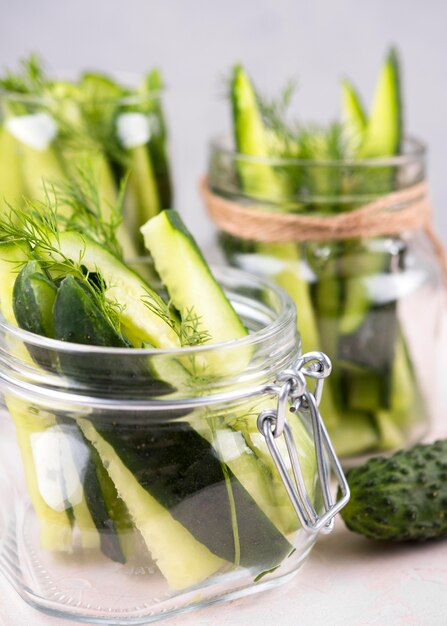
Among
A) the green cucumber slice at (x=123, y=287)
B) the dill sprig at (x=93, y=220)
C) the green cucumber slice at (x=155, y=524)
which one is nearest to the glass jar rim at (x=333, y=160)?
the dill sprig at (x=93, y=220)

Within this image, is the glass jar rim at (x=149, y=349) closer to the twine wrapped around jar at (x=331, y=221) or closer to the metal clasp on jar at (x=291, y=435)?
the metal clasp on jar at (x=291, y=435)

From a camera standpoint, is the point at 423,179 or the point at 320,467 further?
the point at 423,179

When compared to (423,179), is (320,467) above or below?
below

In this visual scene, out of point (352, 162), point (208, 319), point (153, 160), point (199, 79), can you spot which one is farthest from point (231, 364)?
point (199, 79)

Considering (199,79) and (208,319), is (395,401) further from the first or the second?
(199,79)

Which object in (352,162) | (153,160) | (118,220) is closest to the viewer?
(118,220)

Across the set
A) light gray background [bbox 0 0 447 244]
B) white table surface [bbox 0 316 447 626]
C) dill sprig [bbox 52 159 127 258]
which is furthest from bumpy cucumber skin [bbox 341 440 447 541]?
light gray background [bbox 0 0 447 244]
